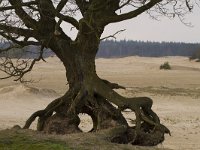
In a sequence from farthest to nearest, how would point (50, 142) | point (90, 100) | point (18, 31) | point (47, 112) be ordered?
point (47, 112) → point (90, 100) → point (18, 31) → point (50, 142)

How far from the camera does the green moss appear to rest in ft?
24.7

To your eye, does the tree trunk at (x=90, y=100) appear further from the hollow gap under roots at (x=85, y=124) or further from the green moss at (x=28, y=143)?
the hollow gap under roots at (x=85, y=124)

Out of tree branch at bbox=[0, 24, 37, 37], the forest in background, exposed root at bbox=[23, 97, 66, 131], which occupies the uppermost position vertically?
tree branch at bbox=[0, 24, 37, 37]

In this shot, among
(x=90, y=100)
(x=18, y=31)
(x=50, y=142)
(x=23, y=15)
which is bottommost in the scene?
(x=50, y=142)

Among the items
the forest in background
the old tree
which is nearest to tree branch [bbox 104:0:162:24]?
the old tree

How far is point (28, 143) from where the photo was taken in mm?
7887

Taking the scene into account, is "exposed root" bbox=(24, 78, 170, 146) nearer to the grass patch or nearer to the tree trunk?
the tree trunk

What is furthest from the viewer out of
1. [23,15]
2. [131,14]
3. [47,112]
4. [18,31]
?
[47,112]

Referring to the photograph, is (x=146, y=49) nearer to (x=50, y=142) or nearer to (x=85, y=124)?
(x=85, y=124)

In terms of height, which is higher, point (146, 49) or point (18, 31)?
point (18, 31)

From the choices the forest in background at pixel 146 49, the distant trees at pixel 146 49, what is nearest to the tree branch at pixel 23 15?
the forest in background at pixel 146 49

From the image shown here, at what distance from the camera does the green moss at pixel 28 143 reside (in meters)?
7.52

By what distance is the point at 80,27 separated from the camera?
34.0 feet

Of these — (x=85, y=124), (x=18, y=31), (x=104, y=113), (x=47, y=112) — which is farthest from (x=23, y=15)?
(x=85, y=124)
